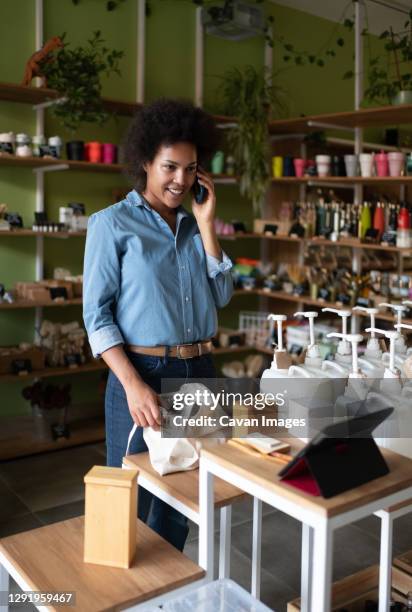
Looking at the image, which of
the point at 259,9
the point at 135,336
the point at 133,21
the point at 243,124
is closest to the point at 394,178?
the point at 243,124

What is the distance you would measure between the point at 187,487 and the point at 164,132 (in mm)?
1003

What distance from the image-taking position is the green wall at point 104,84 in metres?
4.26

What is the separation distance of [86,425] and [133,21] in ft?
9.14

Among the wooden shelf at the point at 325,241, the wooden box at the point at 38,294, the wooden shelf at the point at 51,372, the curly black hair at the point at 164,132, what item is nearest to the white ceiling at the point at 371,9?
the wooden shelf at the point at 325,241

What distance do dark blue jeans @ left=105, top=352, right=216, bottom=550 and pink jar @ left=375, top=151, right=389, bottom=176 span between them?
2697 millimetres

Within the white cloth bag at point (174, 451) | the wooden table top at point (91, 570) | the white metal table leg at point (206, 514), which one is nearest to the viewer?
the wooden table top at point (91, 570)

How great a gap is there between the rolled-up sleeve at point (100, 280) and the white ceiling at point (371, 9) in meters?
4.11

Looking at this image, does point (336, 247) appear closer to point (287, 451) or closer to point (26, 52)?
point (26, 52)

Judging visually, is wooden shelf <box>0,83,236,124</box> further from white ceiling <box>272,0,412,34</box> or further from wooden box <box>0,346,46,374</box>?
white ceiling <box>272,0,412,34</box>

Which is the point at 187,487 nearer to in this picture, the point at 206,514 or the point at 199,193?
the point at 206,514

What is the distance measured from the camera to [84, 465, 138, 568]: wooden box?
4.73 ft

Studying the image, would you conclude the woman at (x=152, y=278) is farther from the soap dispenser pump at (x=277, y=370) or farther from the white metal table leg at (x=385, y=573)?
the white metal table leg at (x=385, y=573)

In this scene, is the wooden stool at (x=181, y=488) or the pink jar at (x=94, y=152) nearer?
the wooden stool at (x=181, y=488)

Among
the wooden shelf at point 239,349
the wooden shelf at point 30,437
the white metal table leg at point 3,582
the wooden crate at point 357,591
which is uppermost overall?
the wooden shelf at point 239,349
